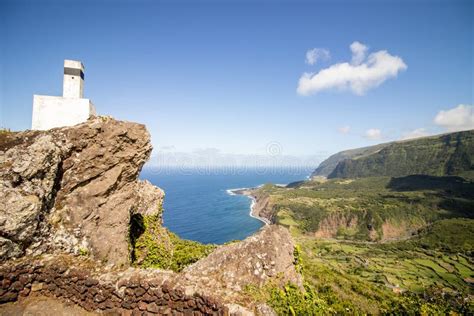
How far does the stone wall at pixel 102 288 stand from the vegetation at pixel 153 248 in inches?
163

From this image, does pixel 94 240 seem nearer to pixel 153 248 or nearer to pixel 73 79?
pixel 153 248

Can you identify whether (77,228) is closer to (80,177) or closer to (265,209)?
(80,177)

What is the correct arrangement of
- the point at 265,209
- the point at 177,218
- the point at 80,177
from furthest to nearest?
the point at 265,209 < the point at 177,218 < the point at 80,177

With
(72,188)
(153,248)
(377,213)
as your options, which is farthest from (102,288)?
(377,213)

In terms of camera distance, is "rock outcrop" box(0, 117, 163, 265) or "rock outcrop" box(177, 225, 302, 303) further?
"rock outcrop" box(177, 225, 302, 303)

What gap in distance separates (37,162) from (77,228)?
260 cm

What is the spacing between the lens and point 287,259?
915 cm

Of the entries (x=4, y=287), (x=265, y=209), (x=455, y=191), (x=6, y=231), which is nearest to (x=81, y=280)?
(x=4, y=287)

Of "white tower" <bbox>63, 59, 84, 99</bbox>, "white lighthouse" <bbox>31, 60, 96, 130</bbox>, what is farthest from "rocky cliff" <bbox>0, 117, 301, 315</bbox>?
"white tower" <bbox>63, 59, 84, 99</bbox>

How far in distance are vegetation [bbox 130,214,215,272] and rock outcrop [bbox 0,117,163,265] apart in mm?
2296

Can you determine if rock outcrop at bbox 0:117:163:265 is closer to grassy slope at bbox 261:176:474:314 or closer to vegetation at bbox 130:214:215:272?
vegetation at bbox 130:214:215:272

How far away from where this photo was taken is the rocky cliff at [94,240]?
6.62 meters

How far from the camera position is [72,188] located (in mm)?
8766

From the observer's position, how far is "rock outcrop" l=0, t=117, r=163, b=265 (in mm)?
6973
